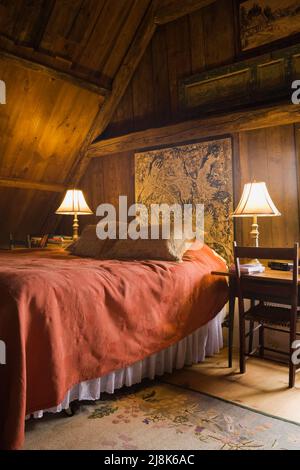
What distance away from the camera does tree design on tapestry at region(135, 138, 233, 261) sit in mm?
3713

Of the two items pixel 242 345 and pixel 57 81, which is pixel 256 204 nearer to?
pixel 242 345

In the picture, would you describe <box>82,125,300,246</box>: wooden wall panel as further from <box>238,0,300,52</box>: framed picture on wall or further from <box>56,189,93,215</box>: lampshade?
<box>56,189,93,215</box>: lampshade

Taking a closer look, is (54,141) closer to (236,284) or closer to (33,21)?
(33,21)

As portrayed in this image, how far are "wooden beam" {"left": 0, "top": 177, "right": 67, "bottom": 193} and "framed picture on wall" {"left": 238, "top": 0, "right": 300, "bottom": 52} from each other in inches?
105

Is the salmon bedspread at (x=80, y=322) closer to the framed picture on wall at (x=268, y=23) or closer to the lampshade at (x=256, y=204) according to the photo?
the lampshade at (x=256, y=204)

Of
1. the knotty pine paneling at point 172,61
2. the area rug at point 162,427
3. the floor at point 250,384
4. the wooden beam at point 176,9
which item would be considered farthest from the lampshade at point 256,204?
the wooden beam at point 176,9

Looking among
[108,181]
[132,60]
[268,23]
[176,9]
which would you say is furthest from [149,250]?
[176,9]

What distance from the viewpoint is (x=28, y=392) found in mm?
1729

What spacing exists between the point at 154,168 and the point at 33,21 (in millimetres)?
1833

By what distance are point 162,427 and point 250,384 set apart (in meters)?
0.78

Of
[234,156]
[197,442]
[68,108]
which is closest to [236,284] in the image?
[197,442]

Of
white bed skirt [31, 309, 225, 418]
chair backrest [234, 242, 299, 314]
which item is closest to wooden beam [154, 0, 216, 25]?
chair backrest [234, 242, 299, 314]

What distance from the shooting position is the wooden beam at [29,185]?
175 inches

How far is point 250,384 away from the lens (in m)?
2.43
